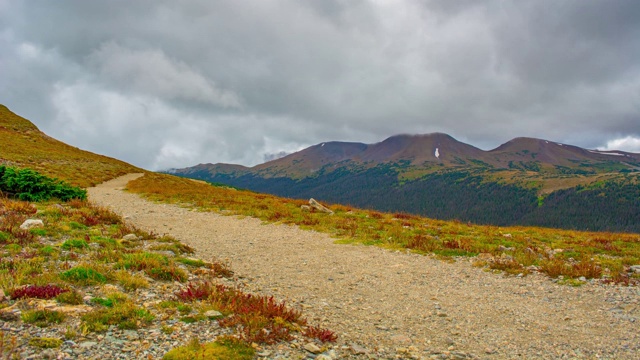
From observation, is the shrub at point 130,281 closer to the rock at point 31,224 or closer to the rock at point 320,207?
the rock at point 31,224

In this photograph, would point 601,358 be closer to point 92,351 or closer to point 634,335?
point 634,335

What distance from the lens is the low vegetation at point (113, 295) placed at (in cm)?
580

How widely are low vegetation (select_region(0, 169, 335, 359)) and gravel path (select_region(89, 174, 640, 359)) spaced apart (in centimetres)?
155

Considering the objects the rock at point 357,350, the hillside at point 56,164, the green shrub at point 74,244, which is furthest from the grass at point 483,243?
the hillside at point 56,164

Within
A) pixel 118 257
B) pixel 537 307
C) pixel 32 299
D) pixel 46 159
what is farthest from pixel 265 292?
pixel 46 159

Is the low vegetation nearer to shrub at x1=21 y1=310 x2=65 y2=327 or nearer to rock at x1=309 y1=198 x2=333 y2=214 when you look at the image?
shrub at x1=21 y1=310 x2=65 y2=327

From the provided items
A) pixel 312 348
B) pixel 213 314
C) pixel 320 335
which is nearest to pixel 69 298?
pixel 213 314

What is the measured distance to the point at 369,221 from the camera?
23.6 meters

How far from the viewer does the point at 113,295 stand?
7.14 meters

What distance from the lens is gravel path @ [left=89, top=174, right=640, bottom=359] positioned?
716 centimetres

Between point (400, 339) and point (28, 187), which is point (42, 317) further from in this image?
point (28, 187)

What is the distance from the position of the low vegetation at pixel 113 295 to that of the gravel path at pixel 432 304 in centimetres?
155

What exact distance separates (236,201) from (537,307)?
86.1 ft

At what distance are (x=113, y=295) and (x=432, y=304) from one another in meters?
8.31
